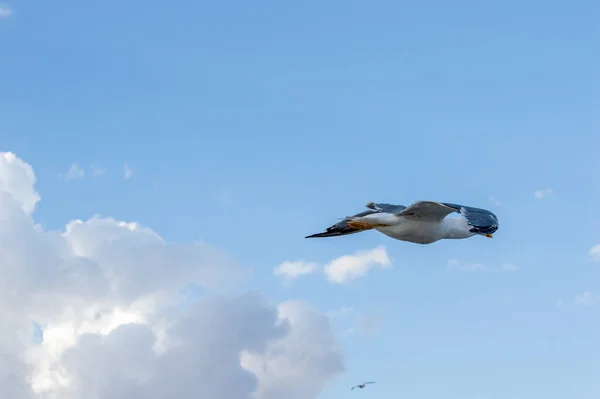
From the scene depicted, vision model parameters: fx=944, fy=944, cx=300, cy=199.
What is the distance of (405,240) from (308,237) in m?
5.74

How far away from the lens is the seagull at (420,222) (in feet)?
152

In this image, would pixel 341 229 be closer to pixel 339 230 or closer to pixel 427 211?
pixel 339 230

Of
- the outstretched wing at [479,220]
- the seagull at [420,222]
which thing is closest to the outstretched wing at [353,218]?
the seagull at [420,222]

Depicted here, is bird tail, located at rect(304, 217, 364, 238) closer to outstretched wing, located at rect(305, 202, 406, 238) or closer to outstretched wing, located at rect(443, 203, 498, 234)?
outstretched wing, located at rect(305, 202, 406, 238)

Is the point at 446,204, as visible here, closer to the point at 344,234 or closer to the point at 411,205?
the point at 411,205

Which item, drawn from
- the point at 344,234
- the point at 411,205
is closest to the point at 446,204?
the point at 411,205

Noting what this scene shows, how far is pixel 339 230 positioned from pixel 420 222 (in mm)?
4815

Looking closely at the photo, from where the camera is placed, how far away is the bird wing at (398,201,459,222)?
44812mm

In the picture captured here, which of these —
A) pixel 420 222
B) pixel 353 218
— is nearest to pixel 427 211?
pixel 420 222

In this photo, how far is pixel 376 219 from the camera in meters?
46.9

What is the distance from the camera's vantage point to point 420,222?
154ft

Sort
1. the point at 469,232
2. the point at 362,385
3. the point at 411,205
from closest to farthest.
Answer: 1. the point at 411,205
2. the point at 469,232
3. the point at 362,385

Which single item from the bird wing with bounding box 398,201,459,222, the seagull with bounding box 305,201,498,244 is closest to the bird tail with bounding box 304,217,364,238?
the seagull with bounding box 305,201,498,244

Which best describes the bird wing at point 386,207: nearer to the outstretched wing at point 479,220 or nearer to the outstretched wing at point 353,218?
the outstretched wing at point 353,218
